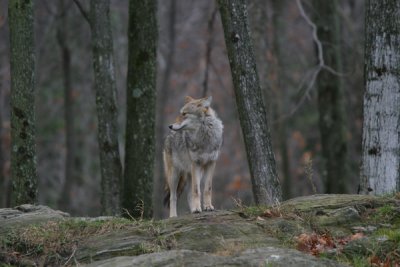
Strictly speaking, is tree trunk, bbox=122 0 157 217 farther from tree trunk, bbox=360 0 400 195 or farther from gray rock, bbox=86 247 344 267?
gray rock, bbox=86 247 344 267

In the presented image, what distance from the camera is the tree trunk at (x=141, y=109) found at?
1397 cm

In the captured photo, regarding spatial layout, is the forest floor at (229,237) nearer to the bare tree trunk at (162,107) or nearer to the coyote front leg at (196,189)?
the coyote front leg at (196,189)

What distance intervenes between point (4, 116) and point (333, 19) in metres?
15.1

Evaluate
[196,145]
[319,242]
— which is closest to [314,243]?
[319,242]

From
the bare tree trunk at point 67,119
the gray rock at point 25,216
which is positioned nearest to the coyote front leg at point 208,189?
the gray rock at point 25,216

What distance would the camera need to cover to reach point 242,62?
11023 mm

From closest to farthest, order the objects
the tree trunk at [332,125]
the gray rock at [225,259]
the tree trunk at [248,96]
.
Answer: the gray rock at [225,259]
the tree trunk at [248,96]
the tree trunk at [332,125]

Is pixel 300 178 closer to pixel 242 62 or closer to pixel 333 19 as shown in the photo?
pixel 333 19

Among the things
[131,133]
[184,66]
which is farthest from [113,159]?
[184,66]

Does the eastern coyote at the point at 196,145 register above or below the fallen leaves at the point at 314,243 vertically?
above

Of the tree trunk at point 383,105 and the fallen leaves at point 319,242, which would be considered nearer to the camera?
the fallen leaves at point 319,242

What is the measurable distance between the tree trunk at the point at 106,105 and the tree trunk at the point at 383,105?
4952 millimetres

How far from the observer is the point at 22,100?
1190 centimetres

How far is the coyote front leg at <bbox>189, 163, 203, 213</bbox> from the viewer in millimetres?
11148
